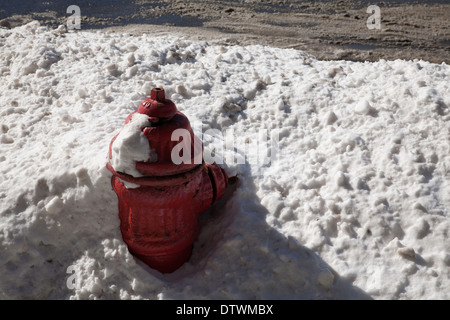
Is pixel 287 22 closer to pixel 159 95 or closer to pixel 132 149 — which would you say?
pixel 159 95

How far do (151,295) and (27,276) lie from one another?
2.01 feet

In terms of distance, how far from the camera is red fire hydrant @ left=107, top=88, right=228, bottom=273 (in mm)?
1771

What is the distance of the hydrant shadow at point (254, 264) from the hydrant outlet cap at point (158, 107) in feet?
2.04

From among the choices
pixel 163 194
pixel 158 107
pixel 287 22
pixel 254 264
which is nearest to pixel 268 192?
pixel 254 264

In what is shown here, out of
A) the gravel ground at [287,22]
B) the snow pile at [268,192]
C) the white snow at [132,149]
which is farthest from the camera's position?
the gravel ground at [287,22]

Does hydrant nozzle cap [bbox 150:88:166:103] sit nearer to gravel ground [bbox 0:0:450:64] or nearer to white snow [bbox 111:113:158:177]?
white snow [bbox 111:113:158:177]

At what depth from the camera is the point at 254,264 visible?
76.1 inches

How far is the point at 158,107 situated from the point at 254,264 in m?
0.81

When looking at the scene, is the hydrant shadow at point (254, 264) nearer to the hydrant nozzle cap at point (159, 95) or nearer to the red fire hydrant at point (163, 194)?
the red fire hydrant at point (163, 194)

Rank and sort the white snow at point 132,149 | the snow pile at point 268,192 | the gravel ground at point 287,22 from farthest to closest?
the gravel ground at point 287,22 < the snow pile at point 268,192 < the white snow at point 132,149

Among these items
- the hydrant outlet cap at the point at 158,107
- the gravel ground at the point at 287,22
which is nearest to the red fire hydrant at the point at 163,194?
the hydrant outlet cap at the point at 158,107

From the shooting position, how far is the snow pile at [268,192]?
74.2 inches
